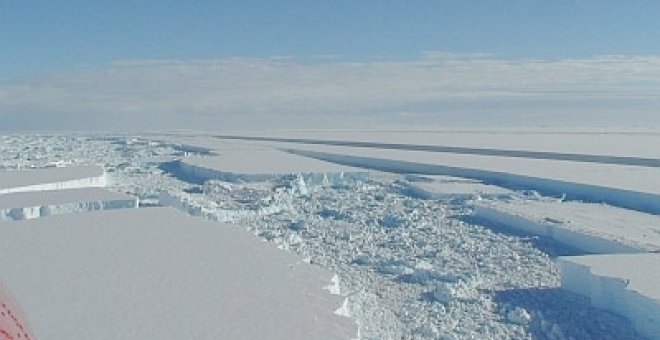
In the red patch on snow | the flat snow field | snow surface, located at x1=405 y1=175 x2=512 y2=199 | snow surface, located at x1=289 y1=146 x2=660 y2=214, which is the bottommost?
the flat snow field

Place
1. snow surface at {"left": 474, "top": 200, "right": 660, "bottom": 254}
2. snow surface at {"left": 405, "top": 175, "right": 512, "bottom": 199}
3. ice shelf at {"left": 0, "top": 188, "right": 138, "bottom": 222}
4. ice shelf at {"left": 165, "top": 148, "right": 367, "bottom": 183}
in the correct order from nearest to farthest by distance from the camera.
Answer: snow surface at {"left": 474, "top": 200, "right": 660, "bottom": 254}, ice shelf at {"left": 0, "top": 188, "right": 138, "bottom": 222}, snow surface at {"left": 405, "top": 175, "right": 512, "bottom": 199}, ice shelf at {"left": 165, "top": 148, "right": 367, "bottom": 183}

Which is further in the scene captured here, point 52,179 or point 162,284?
point 52,179

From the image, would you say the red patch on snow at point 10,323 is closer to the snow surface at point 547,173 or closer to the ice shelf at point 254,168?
the snow surface at point 547,173

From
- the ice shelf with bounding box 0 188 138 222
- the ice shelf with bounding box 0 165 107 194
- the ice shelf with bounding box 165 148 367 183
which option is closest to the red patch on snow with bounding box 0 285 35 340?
the ice shelf with bounding box 0 188 138 222

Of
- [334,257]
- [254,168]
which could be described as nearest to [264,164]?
[254,168]

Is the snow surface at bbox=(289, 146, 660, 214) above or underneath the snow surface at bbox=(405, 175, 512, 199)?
A: above

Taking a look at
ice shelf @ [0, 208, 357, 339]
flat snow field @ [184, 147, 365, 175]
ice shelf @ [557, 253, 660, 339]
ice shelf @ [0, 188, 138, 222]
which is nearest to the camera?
ice shelf @ [0, 208, 357, 339]

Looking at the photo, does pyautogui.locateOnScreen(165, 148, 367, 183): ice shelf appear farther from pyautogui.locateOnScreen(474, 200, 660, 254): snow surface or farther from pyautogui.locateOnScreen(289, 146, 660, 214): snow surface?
pyautogui.locateOnScreen(474, 200, 660, 254): snow surface

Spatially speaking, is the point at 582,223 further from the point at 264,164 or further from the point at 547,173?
the point at 264,164
